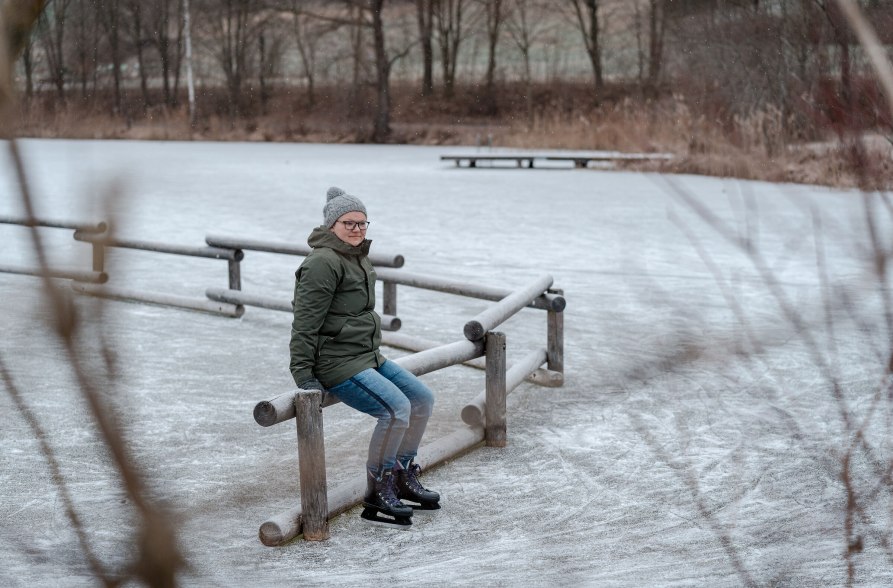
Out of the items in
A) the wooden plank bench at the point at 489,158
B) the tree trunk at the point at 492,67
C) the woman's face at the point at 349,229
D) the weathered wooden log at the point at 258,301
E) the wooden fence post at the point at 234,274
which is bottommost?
the weathered wooden log at the point at 258,301

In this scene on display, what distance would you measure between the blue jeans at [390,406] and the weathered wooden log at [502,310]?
82 cm

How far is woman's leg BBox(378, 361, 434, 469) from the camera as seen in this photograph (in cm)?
453

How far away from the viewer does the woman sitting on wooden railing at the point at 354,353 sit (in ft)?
14.1

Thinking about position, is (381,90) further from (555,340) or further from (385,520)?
(385,520)

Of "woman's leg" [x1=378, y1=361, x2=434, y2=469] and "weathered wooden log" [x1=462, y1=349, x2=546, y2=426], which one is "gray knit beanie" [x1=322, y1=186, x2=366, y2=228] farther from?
"weathered wooden log" [x1=462, y1=349, x2=546, y2=426]

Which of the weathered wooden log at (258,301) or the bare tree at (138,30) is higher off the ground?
the bare tree at (138,30)

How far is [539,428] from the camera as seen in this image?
5.85m

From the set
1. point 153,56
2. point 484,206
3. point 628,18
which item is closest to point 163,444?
point 484,206

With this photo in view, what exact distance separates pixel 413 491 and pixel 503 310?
1.54 m

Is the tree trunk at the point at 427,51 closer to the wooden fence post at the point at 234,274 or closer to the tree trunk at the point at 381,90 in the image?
the tree trunk at the point at 381,90

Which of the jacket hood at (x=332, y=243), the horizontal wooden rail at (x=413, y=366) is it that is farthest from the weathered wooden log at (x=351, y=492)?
the jacket hood at (x=332, y=243)

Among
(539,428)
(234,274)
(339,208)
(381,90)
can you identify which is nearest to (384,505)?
(339,208)

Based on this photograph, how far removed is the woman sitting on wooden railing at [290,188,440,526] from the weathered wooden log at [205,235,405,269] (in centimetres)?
303

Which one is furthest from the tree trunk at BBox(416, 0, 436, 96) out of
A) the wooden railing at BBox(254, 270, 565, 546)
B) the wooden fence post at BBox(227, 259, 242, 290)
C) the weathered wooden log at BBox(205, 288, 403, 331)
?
the wooden railing at BBox(254, 270, 565, 546)
